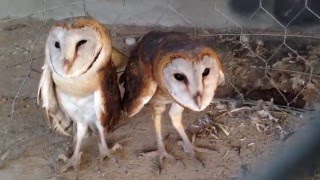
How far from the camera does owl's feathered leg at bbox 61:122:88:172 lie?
1827mm

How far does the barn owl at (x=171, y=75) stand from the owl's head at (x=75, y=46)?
158mm

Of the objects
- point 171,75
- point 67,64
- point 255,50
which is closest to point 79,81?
point 67,64

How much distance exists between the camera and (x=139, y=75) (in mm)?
1737

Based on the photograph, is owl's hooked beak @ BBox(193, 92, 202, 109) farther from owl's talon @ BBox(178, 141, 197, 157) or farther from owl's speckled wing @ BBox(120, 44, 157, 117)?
owl's talon @ BBox(178, 141, 197, 157)

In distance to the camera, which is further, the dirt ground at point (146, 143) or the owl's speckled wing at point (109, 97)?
the dirt ground at point (146, 143)

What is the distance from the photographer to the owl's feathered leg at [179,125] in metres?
1.87

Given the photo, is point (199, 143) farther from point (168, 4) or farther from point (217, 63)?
point (168, 4)

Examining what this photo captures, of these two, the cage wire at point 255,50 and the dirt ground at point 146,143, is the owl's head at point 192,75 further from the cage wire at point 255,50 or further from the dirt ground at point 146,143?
the cage wire at point 255,50

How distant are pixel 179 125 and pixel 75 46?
51cm

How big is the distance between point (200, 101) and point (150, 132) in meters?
0.50

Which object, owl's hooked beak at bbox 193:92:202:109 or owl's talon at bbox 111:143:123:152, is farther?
owl's talon at bbox 111:143:123:152

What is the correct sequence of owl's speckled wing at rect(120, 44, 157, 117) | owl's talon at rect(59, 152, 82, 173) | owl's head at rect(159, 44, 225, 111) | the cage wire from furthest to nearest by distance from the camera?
1. the cage wire
2. owl's talon at rect(59, 152, 82, 173)
3. owl's speckled wing at rect(120, 44, 157, 117)
4. owl's head at rect(159, 44, 225, 111)

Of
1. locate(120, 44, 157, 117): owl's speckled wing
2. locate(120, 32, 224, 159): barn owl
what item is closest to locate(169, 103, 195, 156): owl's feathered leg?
locate(120, 32, 224, 159): barn owl

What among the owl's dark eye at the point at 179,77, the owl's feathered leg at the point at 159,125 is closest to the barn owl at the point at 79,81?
the owl's feathered leg at the point at 159,125
